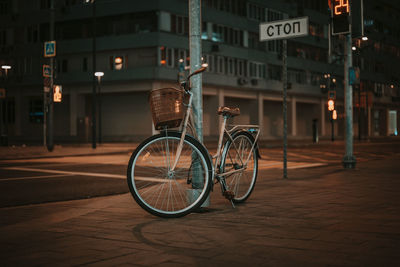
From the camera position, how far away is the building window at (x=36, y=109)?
5278 centimetres

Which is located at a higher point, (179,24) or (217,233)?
(179,24)

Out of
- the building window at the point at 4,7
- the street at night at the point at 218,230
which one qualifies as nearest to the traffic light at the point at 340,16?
the street at night at the point at 218,230

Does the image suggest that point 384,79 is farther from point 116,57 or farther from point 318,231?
point 318,231

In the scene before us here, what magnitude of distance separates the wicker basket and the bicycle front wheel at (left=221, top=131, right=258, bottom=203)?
111 centimetres

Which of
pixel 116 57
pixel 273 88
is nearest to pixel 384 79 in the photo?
pixel 273 88

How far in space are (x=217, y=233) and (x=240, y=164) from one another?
2141 millimetres

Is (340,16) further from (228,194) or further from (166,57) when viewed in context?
(166,57)

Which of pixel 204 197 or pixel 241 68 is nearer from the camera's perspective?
pixel 204 197

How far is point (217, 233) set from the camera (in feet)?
17.6

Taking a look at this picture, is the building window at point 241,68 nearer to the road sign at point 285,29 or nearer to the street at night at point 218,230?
the road sign at point 285,29

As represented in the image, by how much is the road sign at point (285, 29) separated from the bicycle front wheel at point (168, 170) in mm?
4893

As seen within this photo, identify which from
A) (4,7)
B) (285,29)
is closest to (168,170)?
(285,29)

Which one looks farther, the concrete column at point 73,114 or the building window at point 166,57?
the concrete column at point 73,114

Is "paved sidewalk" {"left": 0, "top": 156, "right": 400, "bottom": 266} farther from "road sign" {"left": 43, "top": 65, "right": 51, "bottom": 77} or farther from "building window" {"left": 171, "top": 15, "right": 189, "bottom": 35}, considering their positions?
"building window" {"left": 171, "top": 15, "right": 189, "bottom": 35}
